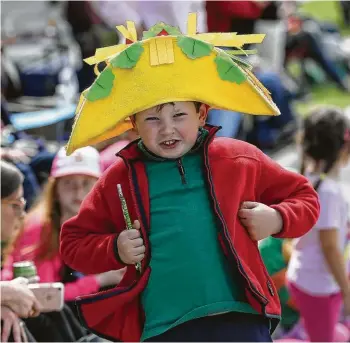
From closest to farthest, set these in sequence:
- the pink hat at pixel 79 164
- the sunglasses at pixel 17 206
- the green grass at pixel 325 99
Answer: the sunglasses at pixel 17 206 < the pink hat at pixel 79 164 < the green grass at pixel 325 99

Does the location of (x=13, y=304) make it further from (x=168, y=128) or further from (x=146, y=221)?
(x=168, y=128)

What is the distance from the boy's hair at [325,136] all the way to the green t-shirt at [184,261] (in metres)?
2.00

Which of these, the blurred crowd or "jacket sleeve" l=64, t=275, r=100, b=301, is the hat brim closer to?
the blurred crowd

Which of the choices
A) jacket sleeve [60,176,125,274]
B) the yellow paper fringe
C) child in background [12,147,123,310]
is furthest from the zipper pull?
child in background [12,147,123,310]

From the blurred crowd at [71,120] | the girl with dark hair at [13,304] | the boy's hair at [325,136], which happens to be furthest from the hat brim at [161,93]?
the boy's hair at [325,136]

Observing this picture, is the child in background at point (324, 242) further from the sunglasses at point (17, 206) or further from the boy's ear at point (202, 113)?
the boy's ear at point (202, 113)

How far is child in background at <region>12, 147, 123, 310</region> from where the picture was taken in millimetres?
4156

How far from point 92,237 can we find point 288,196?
0.61m

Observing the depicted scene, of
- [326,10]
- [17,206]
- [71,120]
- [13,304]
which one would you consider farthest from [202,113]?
[326,10]

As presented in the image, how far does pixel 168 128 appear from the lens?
276cm

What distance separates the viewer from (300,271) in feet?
15.5

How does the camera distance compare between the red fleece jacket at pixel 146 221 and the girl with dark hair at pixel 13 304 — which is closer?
the red fleece jacket at pixel 146 221

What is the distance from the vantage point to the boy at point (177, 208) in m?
2.75

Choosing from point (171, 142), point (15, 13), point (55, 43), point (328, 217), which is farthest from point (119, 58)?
point (15, 13)
